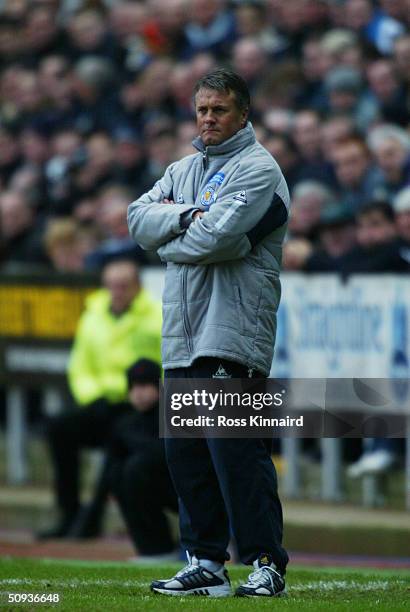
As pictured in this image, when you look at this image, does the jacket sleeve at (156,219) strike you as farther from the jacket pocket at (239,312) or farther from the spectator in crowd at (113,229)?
the spectator in crowd at (113,229)

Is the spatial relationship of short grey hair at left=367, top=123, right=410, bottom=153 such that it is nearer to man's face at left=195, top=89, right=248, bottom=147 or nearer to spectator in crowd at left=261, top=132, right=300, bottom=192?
spectator in crowd at left=261, top=132, right=300, bottom=192

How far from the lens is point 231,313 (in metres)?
6.07

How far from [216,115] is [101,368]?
16.4ft

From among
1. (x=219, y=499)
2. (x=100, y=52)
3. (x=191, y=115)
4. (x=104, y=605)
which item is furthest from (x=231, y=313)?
(x=100, y=52)

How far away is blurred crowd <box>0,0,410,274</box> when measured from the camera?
10875 millimetres

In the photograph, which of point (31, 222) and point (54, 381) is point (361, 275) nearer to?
point (54, 381)

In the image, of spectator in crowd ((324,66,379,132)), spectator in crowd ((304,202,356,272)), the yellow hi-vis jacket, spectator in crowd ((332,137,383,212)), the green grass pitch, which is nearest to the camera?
the green grass pitch

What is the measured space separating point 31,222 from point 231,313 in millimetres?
8253

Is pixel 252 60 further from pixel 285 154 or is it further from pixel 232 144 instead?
pixel 232 144

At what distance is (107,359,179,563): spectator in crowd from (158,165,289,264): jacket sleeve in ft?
12.1

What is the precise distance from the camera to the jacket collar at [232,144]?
6227 mm

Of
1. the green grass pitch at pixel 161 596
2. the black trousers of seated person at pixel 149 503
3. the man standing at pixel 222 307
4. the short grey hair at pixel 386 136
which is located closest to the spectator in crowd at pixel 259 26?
the short grey hair at pixel 386 136

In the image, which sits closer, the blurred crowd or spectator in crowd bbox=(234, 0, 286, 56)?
the blurred crowd

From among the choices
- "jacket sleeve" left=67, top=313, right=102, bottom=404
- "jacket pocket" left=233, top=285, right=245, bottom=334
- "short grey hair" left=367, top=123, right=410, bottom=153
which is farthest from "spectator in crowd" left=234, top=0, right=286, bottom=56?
"jacket pocket" left=233, top=285, right=245, bottom=334
